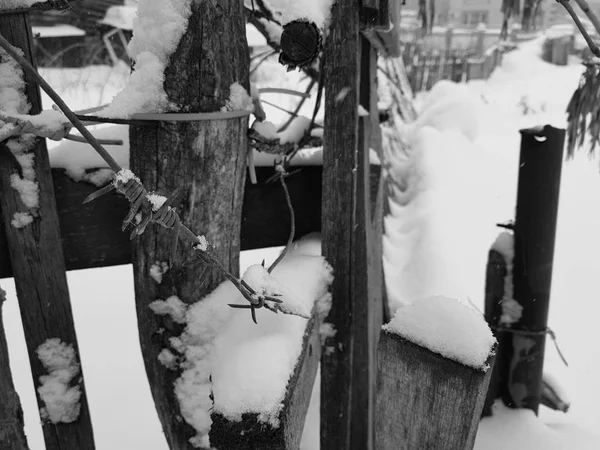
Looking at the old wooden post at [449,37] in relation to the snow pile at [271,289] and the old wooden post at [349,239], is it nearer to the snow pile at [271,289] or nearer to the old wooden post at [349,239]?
the old wooden post at [349,239]

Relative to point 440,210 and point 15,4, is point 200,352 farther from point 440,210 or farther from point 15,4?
point 440,210

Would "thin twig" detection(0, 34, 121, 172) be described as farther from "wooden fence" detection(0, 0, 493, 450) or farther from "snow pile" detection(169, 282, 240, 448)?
"snow pile" detection(169, 282, 240, 448)

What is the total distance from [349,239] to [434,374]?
0.47 metres

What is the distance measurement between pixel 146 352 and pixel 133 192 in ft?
1.67

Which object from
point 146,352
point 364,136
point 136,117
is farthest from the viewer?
point 364,136

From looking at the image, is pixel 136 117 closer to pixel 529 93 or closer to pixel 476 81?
pixel 529 93

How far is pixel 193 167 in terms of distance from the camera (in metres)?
0.96

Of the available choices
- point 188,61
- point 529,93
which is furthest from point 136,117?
point 529,93

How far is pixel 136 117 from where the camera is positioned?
0.90 metres

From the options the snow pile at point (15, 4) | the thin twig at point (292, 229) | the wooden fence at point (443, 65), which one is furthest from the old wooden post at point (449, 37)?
the snow pile at point (15, 4)

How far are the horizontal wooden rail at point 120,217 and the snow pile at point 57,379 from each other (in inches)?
7.3

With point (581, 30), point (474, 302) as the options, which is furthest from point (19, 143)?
point (474, 302)

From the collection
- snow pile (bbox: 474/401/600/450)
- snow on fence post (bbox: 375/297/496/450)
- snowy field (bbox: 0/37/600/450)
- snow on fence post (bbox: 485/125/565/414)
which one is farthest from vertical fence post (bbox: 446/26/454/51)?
snow on fence post (bbox: 375/297/496/450)

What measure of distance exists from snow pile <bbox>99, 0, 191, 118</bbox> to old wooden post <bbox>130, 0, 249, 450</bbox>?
0.05 ft
